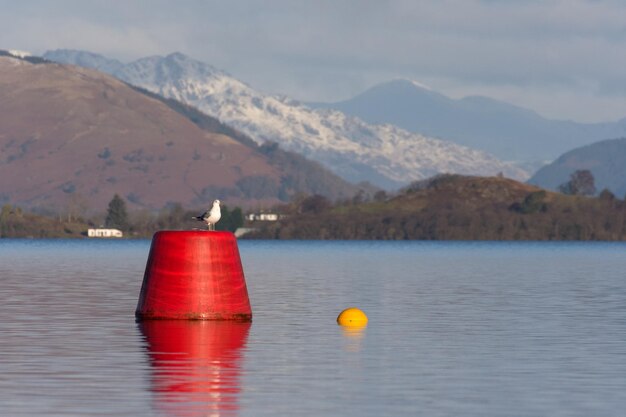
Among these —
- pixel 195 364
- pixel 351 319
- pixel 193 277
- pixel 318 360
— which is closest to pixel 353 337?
pixel 193 277

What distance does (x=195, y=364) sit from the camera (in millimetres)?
39344

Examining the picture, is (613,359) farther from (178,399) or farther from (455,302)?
(455,302)

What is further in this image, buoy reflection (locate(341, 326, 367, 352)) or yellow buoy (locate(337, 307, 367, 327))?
yellow buoy (locate(337, 307, 367, 327))

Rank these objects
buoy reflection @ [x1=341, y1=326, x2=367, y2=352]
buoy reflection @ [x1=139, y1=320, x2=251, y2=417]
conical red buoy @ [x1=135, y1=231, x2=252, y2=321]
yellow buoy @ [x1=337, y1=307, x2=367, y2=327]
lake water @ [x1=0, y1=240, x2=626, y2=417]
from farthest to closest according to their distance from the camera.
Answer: yellow buoy @ [x1=337, y1=307, x2=367, y2=327], conical red buoy @ [x1=135, y1=231, x2=252, y2=321], buoy reflection @ [x1=341, y1=326, x2=367, y2=352], lake water @ [x1=0, y1=240, x2=626, y2=417], buoy reflection @ [x1=139, y1=320, x2=251, y2=417]

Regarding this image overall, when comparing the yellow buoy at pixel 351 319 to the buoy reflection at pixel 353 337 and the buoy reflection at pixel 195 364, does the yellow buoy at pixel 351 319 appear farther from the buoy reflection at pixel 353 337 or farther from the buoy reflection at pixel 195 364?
the buoy reflection at pixel 195 364

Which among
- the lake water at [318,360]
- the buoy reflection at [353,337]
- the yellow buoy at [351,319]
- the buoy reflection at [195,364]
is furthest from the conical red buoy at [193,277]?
the yellow buoy at [351,319]

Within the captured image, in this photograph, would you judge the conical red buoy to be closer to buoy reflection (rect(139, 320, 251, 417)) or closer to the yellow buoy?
buoy reflection (rect(139, 320, 251, 417))

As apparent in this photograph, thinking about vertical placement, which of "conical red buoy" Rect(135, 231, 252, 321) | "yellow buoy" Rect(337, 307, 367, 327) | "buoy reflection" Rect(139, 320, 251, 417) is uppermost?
"conical red buoy" Rect(135, 231, 252, 321)

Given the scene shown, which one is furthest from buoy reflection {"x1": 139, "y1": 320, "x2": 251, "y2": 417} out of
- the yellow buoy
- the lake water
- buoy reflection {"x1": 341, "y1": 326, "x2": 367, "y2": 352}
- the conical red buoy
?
the yellow buoy

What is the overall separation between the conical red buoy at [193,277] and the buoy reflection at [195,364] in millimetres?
449

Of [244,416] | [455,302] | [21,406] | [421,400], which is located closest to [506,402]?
[421,400]

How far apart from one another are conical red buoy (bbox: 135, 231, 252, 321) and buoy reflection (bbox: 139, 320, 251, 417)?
1.47 ft

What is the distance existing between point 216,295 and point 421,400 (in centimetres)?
1873

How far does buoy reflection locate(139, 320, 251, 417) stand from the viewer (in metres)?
31.1
